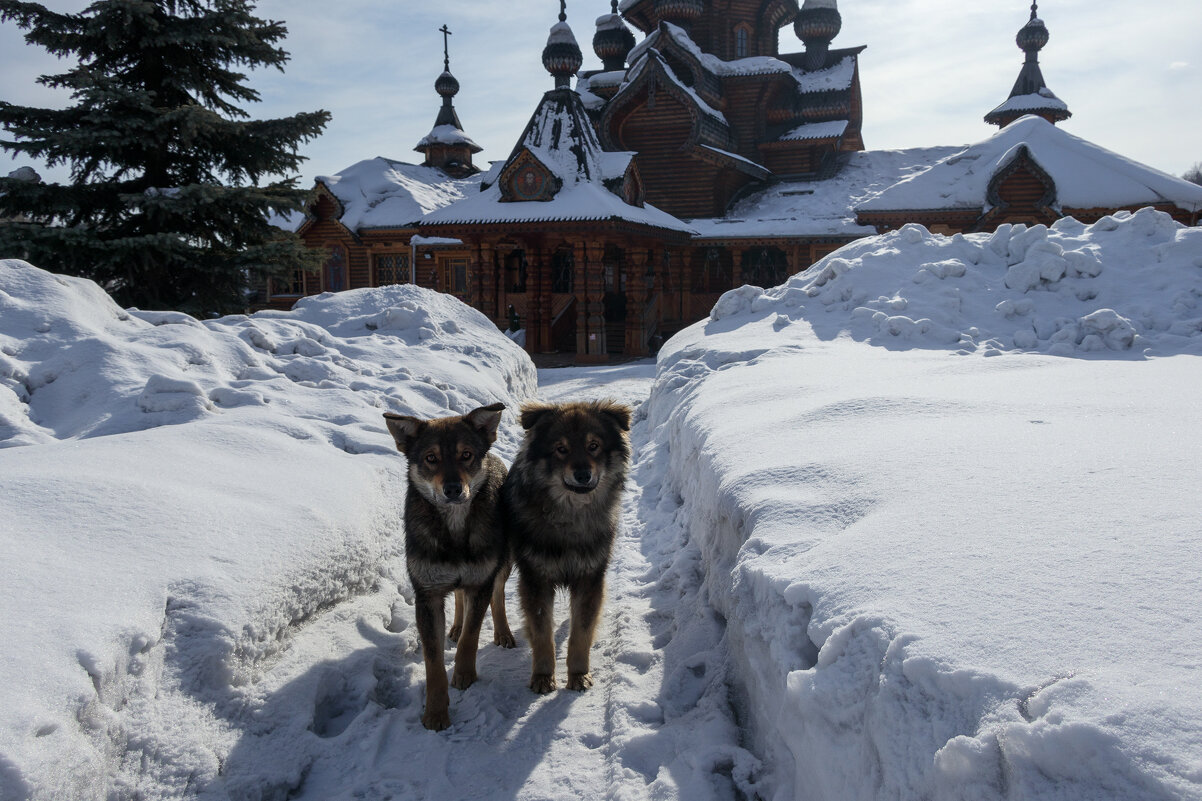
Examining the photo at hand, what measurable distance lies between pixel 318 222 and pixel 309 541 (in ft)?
84.1

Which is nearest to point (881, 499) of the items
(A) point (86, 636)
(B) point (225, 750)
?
(B) point (225, 750)

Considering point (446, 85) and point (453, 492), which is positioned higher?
point (446, 85)

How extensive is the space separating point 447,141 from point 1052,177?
24433 millimetres

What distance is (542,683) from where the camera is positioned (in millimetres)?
3482

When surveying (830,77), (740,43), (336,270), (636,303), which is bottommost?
(636,303)

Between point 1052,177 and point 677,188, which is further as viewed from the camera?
point 677,188

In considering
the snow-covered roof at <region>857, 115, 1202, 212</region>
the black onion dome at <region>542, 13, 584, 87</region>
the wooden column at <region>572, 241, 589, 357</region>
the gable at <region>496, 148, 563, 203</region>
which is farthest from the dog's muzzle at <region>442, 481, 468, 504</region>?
the black onion dome at <region>542, 13, 584, 87</region>

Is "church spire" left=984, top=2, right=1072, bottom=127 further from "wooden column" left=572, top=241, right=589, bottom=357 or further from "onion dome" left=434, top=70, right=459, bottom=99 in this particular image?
"onion dome" left=434, top=70, right=459, bottom=99

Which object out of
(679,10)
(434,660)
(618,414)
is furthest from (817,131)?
(434,660)

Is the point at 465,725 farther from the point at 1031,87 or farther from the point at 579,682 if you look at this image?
the point at 1031,87

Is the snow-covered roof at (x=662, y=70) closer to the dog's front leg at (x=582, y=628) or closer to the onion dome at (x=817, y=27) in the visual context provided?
the onion dome at (x=817, y=27)

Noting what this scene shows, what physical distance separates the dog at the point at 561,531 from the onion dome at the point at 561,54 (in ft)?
63.9

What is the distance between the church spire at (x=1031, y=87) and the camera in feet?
88.2

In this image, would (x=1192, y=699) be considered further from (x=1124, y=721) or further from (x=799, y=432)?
(x=799, y=432)
